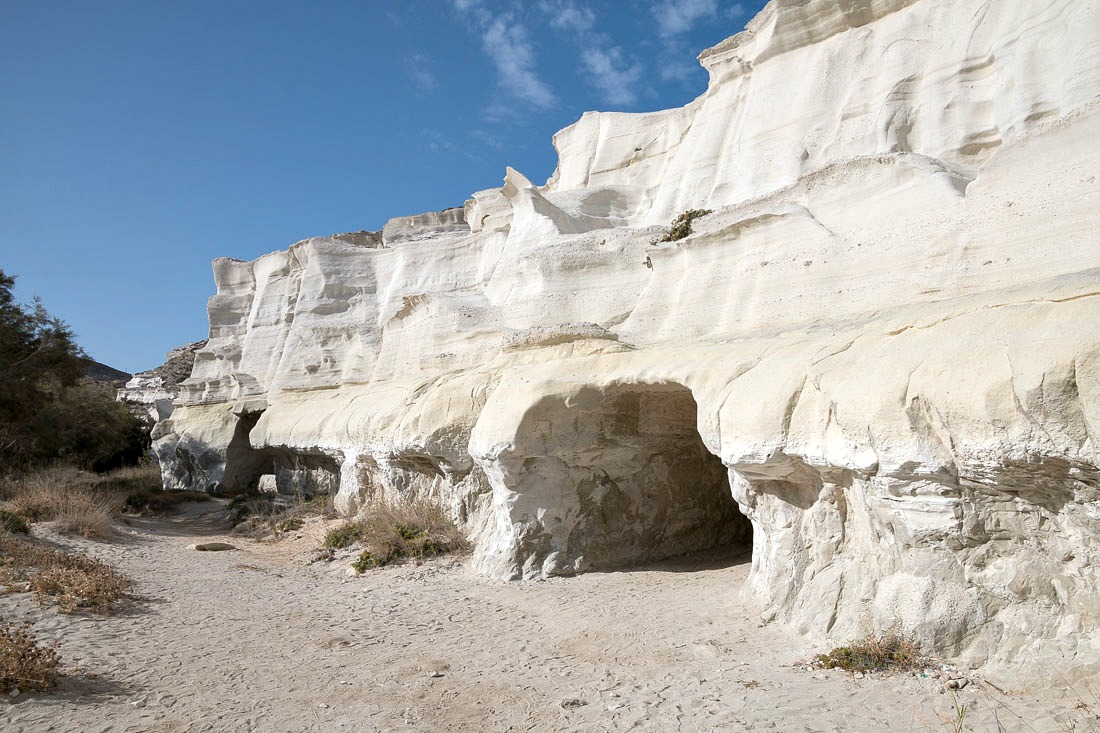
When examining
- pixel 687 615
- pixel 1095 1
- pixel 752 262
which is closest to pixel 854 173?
pixel 752 262

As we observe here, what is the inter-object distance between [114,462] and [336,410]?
14.5 meters

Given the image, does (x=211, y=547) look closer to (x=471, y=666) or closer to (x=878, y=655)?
(x=471, y=666)

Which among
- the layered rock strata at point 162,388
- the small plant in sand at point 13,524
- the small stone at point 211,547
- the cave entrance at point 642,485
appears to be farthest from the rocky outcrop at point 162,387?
the cave entrance at point 642,485

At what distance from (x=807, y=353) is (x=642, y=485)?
377 centimetres

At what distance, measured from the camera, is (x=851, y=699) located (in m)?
4.33

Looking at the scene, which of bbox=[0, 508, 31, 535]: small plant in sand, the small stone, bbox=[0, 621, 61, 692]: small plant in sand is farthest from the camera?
→ the small stone

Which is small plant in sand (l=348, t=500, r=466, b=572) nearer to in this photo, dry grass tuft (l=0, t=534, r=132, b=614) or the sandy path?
the sandy path

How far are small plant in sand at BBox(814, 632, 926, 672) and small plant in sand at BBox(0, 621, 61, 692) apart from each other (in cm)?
571

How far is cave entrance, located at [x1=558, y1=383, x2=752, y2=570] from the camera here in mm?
8781

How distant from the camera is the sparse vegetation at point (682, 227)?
510 inches

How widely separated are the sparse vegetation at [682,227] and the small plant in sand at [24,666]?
35.3ft

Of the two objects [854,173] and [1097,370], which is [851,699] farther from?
[854,173]

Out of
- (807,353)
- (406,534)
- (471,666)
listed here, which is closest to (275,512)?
(406,534)

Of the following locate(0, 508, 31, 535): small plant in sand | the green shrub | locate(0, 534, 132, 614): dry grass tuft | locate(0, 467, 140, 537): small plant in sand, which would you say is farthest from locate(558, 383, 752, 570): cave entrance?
locate(0, 467, 140, 537): small plant in sand
